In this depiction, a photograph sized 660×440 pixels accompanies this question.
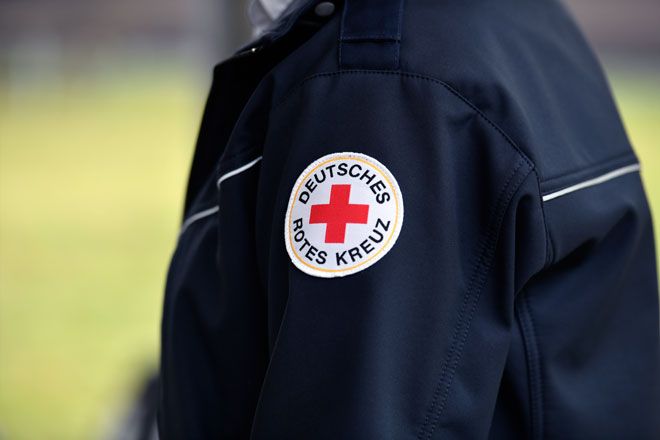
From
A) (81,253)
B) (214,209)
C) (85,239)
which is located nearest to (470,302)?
(214,209)

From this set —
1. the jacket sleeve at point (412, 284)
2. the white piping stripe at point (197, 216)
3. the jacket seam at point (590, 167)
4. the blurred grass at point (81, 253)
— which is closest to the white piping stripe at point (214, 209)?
the white piping stripe at point (197, 216)

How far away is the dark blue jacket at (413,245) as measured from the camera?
2.92 feet

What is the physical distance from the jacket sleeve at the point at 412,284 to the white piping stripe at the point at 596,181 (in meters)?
0.05

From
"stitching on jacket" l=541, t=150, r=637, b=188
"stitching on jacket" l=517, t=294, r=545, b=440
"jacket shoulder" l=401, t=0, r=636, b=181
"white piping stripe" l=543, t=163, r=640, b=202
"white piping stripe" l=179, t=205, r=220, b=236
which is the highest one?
"jacket shoulder" l=401, t=0, r=636, b=181

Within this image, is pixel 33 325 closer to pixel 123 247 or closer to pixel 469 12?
pixel 123 247

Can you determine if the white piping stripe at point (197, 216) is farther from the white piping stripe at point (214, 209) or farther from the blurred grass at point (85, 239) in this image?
the blurred grass at point (85, 239)

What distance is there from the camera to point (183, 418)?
3.67ft

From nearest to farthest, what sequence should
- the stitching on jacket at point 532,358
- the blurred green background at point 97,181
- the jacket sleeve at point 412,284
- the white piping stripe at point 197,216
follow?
the jacket sleeve at point 412,284 < the stitching on jacket at point 532,358 < the white piping stripe at point 197,216 < the blurred green background at point 97,181

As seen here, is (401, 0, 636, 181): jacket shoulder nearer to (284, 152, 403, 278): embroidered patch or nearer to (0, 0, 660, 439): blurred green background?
Result: (284, 152, 403, 278): embroidered patch

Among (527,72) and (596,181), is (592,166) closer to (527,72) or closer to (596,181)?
(596,181)

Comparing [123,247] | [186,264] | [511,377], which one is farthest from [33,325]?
[511,377]

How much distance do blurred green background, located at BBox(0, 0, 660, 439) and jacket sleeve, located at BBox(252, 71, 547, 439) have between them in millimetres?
1310

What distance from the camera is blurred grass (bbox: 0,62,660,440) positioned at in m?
3.61

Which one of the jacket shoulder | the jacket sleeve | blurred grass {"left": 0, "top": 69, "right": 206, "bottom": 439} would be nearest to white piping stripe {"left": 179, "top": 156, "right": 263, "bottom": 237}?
the jacket sleeve
